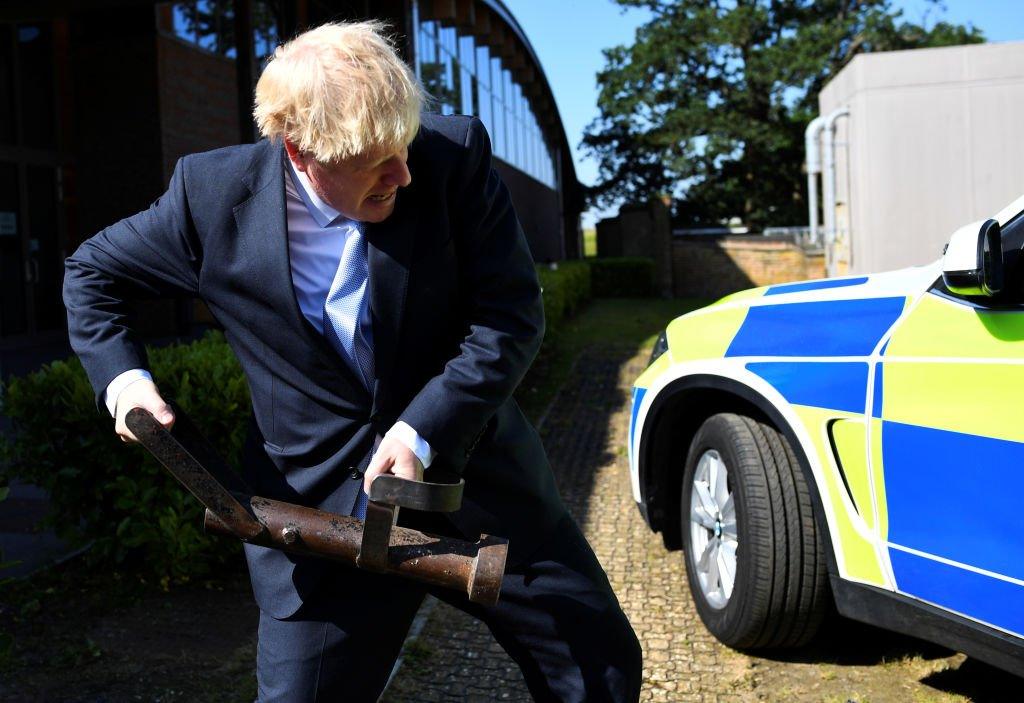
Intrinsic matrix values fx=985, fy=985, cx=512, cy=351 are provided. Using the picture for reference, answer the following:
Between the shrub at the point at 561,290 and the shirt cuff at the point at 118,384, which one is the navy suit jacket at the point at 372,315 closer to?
the shirt cuff at the point at 118,384

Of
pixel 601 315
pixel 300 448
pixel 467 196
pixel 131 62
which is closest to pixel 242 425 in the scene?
pixel 300 448

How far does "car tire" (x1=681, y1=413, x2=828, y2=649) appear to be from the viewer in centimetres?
327

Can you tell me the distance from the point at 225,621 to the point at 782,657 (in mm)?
2134

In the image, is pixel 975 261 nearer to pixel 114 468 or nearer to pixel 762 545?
pixel 762 545

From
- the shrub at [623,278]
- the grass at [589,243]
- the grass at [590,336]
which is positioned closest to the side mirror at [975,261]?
the grass at [590,336]

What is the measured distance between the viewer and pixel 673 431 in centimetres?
420

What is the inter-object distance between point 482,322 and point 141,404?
664 mm

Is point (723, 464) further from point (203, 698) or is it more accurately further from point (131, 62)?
point (131, 62)

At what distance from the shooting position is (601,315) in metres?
17.3

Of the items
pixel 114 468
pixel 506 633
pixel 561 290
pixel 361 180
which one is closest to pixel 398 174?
pixel 361 180

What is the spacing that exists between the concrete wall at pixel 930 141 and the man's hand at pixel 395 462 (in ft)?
31.4

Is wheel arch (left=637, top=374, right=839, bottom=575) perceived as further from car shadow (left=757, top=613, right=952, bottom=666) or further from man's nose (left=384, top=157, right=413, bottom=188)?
man's nose (left=384, top=157, right=413, bottom=188)

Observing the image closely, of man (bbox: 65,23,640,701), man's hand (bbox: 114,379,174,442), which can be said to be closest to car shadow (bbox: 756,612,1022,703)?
man (bbox: 65,23,640,701)

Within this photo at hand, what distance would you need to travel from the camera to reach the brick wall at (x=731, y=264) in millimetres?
21219
